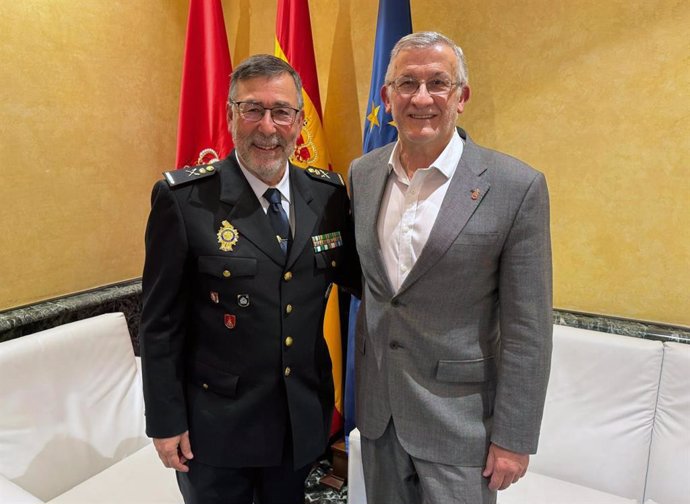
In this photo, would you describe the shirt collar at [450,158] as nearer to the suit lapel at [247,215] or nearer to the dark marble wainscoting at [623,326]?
the suit lapel at [247,215]

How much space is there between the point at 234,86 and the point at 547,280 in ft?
2.78

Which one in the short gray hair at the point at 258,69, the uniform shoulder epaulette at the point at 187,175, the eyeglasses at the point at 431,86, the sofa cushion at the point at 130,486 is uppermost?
the short gray hair at the point at 258,69

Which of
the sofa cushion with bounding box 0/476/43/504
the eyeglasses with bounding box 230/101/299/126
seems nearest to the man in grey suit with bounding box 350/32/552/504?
the eyeglasses with bounding box 230/101/299/126

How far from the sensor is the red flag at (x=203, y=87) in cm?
232

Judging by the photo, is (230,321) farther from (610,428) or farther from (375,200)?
(610,428)

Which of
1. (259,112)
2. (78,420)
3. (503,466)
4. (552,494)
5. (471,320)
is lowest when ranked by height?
(552,494)

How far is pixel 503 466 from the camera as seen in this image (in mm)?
1113

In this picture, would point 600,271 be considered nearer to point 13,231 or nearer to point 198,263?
point 198,263

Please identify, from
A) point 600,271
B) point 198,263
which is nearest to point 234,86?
point 198,263

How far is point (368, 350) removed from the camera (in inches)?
49.1

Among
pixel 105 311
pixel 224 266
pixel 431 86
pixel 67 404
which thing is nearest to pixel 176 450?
pixel 224 266

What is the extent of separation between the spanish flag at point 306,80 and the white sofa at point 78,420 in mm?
870

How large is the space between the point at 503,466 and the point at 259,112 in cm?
100

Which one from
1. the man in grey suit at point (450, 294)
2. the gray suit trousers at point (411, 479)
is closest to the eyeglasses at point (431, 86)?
the man in grey suit at point (450, 294)
